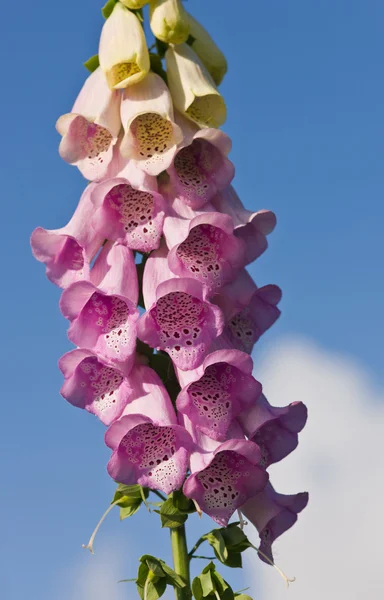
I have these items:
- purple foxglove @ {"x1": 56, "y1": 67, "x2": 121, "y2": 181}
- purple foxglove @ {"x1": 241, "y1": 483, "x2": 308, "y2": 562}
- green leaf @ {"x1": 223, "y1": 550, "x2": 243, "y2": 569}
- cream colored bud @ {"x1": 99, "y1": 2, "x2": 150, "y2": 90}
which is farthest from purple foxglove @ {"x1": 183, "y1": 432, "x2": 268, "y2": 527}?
cream colored bud @ {"x1": 99, "y1": 2, "x2": 150, "y2": 90}

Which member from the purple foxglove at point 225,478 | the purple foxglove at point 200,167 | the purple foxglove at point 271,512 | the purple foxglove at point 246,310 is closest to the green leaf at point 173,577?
the purple foxglove at point 225,478

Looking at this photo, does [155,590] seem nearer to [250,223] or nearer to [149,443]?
[149,443]

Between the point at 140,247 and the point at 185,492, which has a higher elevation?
the point at 140,247

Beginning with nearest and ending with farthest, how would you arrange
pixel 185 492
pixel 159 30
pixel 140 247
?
pixel 185 492, pixel 140 247, pixel 159 30

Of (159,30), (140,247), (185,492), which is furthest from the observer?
(159,30)

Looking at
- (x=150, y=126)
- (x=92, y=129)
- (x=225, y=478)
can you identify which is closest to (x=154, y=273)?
(x=150, y=126)

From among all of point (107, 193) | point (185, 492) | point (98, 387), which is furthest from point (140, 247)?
point (185, 492)

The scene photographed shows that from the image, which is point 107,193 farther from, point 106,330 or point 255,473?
point 255,473

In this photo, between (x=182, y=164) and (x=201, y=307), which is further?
(x=182, y=164)
